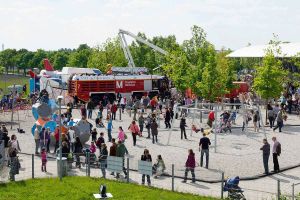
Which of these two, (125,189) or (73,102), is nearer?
(125,189)

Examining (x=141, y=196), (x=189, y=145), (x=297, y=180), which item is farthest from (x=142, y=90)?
(x=141, y=196)

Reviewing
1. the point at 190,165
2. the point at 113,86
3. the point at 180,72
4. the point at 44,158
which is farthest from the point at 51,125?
the point at 113,86

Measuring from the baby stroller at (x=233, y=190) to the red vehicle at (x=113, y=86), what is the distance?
109ft

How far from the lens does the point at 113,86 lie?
52500mm

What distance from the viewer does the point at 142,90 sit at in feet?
179

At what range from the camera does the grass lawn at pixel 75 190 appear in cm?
1869

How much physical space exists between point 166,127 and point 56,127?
10255 millimetres

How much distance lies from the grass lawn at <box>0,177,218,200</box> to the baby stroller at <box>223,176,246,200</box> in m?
0.72

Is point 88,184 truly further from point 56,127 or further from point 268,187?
point 56,127

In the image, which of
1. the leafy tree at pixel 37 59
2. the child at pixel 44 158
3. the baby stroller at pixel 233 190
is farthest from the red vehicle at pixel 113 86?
the leafy tree at pixel 37 59

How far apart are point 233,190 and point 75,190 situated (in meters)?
5.34

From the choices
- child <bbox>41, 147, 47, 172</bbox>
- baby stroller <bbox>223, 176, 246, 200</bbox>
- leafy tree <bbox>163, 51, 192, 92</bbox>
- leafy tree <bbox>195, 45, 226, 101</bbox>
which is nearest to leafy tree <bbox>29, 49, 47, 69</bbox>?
leafy tree <bbox>163, 51, 192, 92</bbox>

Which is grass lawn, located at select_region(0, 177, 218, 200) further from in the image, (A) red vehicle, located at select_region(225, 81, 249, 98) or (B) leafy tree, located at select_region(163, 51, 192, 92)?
(A) red vehicle, located at select_region(225, 81, 249, 98)

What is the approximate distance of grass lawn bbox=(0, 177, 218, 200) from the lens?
18694mm
